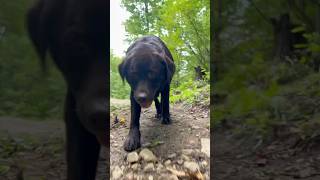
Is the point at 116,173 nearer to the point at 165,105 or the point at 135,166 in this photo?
the point at 135,166

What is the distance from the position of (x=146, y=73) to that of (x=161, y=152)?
0.22 meters

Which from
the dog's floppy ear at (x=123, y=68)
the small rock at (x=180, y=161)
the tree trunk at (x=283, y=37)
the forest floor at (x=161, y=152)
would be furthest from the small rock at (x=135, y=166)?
the tree trunk at (x=283, y=37)

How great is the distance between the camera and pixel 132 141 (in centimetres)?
103

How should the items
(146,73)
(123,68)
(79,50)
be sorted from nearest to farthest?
(79,50)
(123,68)
(146,73)

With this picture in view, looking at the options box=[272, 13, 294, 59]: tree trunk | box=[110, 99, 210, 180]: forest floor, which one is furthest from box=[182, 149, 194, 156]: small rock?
box=[272, 13, 294, 59]: tree trunk

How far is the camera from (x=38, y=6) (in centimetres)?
88

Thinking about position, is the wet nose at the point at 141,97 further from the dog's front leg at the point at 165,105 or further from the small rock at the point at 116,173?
the small rock at the point at 116,173

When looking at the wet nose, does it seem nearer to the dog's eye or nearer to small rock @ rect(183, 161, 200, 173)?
the dog's eye

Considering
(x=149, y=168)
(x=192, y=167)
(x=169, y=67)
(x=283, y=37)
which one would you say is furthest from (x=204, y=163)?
(x=283, y=37)

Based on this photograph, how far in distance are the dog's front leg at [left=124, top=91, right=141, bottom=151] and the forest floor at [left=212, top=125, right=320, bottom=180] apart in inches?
8.0

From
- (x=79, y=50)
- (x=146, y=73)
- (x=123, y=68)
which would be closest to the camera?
(x=79, y=50)

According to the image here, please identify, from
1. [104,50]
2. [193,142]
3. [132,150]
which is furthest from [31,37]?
[193,142]

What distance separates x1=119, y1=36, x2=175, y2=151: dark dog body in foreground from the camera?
104 cm

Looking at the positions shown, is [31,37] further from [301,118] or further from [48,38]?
[301,118]
